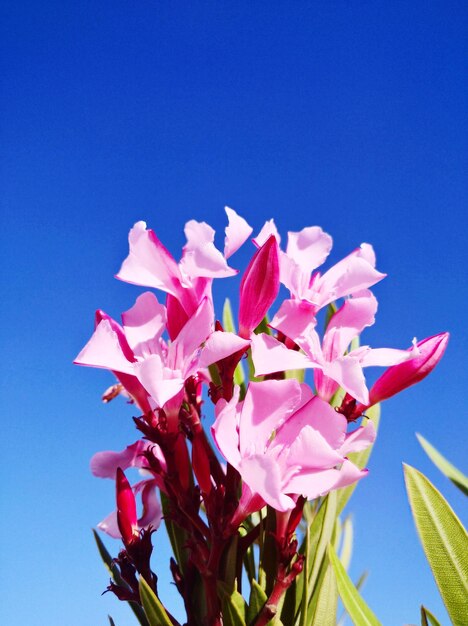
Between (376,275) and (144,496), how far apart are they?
1.36ft

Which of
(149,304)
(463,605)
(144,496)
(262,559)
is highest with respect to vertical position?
(149,304)

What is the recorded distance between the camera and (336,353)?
0.76 metres

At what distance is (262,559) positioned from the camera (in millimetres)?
758

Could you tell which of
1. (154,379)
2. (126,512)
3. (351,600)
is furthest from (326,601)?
(154,379)

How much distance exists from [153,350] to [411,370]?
298 mm

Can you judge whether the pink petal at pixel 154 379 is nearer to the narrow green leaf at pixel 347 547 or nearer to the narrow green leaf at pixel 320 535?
the narrow green leaf at pixel 320 535

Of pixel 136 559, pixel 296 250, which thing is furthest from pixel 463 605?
pixel 296 250

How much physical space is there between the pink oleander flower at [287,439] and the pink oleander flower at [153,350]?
6 centimetres

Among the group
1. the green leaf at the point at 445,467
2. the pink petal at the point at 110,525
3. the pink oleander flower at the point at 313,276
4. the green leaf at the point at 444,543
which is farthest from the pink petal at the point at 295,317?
the green leaf at the point at 445,467

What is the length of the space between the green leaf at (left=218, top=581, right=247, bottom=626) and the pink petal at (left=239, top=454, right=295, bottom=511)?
140 mm

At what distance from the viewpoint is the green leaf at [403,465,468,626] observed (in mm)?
708

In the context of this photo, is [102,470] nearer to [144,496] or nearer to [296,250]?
[144,496]

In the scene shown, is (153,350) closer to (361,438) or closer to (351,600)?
(361,438)

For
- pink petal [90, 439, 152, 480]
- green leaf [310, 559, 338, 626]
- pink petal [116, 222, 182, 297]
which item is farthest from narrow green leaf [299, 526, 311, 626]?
pink petal [116, 222, 182, 297]
